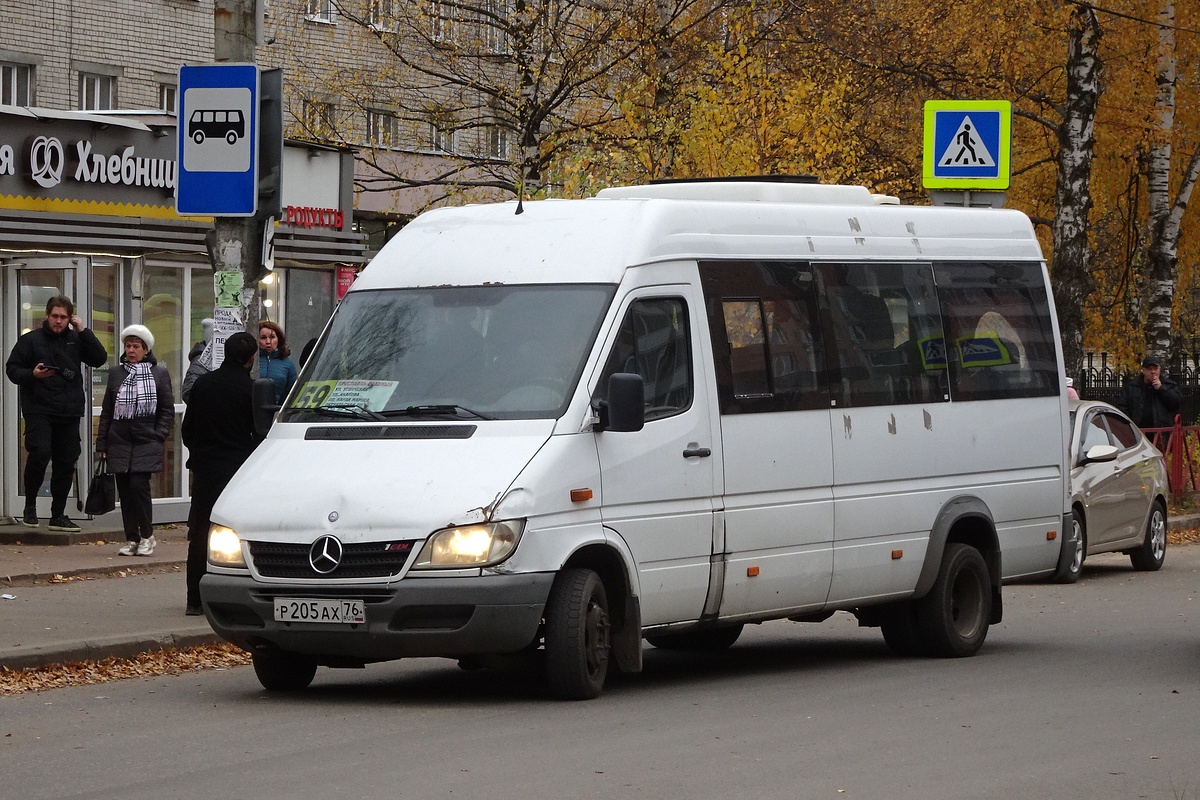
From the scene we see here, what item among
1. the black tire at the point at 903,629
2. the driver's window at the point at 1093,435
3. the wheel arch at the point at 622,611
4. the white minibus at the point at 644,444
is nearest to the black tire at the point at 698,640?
the white minibus at the point at 644,444

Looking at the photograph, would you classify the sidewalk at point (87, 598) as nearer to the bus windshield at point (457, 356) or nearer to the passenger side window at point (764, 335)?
the bus windshield at point (457, 356)

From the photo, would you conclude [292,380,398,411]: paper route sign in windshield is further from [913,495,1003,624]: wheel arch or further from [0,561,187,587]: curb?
[0,561,187,587]: curb

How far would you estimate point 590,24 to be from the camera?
28.1 metres

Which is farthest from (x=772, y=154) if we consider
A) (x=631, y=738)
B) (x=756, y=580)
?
(x=631, y=738)

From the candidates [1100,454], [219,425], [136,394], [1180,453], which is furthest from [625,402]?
[1180,453]

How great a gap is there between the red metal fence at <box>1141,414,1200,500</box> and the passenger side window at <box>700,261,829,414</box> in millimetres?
14912

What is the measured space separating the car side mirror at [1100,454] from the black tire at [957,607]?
5853mm

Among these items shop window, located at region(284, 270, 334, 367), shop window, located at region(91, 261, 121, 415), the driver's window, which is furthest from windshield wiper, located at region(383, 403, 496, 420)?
shop window, located at region(284, 270, 334, 367)

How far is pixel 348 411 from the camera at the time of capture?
10367 millimetres

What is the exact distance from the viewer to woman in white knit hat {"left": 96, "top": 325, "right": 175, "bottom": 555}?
1706 centimetres

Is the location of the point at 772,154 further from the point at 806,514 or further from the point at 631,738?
the point at 631,738

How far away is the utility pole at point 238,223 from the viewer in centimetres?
1398

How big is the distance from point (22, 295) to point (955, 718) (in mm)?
12442

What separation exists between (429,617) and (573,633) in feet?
2.24
